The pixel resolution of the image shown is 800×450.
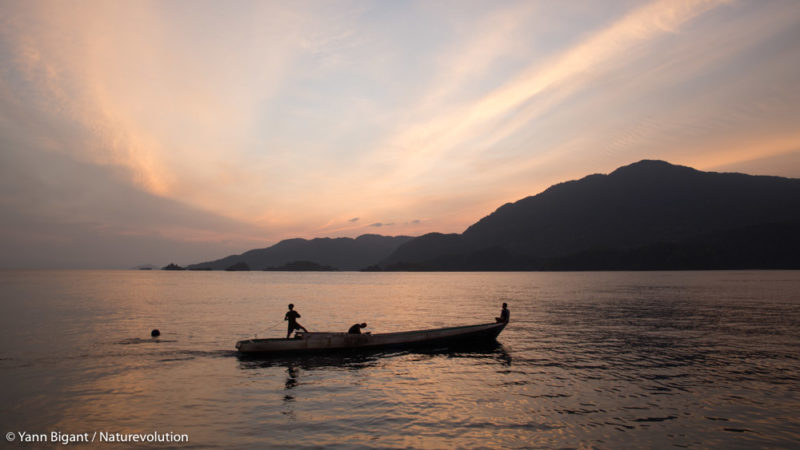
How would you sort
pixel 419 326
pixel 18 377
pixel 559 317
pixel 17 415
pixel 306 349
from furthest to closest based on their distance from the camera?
1. pixel 559 317
2. pixel 419 326
3. pixel 306 349
4. pixel 18 377
5. pixel 17 415

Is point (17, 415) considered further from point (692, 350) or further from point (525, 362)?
point (692, 350)

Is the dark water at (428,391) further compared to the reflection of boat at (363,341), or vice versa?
the reflection of boat at (363,341)

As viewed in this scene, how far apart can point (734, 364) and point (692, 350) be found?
4.74m

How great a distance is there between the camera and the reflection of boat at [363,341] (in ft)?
93.0

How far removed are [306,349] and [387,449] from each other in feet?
53.8

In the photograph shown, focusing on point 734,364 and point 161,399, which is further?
point 734,364

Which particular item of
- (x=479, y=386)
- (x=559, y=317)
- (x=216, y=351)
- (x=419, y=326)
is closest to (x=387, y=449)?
(x=479, y=386)

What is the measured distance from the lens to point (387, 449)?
13.7 m

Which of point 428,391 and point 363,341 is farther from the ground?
point 363,341

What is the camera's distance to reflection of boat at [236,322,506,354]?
28359mm

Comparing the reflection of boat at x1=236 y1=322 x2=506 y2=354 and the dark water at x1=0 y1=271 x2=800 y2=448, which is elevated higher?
the reflection of boat at x1=236 y1=322 x2=506 y2=354

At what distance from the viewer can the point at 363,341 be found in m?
29.6

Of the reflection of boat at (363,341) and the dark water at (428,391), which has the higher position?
the reflection of boat at (363,341)

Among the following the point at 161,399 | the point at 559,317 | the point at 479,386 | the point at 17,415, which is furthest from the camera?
the point at 559,317
